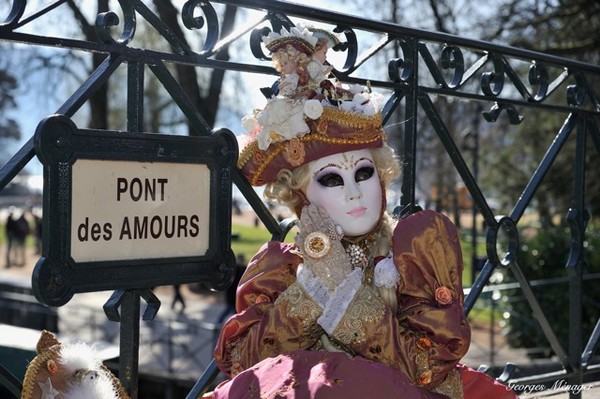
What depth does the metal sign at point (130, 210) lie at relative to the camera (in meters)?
2.08

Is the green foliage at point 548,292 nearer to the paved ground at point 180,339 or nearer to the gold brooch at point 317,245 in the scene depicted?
the paved ground at point 180,339

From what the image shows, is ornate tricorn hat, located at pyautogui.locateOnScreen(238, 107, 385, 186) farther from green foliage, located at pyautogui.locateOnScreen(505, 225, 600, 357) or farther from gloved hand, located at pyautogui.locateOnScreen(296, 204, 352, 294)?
green foliage, located at pyautogui.locateOnScreen(505, 225, 600, 357)

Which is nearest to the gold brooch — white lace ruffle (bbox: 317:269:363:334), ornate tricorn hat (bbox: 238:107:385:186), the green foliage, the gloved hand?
the gloved hand

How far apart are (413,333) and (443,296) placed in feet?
0.45

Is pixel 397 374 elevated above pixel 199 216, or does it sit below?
below

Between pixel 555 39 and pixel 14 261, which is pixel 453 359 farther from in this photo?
pixel 14 261

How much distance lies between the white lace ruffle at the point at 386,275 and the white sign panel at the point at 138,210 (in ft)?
1.69

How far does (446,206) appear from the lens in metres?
20.2

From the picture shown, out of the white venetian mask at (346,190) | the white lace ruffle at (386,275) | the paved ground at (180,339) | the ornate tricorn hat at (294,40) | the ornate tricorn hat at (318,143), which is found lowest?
the paved ground at (180,339)

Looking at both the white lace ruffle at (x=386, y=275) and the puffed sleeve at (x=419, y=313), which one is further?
the white lace ruffle at (x=386, y=275)

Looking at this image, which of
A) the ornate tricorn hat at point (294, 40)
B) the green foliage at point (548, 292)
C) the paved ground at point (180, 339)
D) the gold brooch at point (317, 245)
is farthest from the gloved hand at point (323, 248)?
the green foliage at point (548, 292)

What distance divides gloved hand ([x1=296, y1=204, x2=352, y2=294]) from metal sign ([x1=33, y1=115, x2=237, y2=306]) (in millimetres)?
232

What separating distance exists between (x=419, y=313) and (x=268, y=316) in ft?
1.43

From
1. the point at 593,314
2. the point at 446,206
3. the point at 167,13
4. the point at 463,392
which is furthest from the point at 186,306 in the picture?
the point at 463,392
